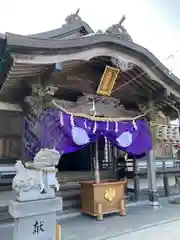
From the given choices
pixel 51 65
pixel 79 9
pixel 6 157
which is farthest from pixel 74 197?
pixel 79 9

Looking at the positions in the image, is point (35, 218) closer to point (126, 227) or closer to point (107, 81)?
point (126, 227)

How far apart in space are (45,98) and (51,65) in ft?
2.69

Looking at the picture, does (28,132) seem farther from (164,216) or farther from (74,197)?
(164,216)

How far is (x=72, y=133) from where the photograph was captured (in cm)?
484

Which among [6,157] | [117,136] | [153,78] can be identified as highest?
[153,78]

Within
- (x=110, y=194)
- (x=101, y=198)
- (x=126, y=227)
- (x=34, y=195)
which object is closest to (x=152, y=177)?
(x=110, y=194)

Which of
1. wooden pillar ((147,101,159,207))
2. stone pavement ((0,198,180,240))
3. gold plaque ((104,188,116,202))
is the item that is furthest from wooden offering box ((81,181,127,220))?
wooden pillar ((147,101,159,207))

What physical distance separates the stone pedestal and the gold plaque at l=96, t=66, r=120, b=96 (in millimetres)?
3085

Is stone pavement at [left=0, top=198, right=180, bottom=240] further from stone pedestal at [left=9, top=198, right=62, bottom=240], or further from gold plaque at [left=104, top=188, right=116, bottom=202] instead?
stone pedestal at [left=9, top=198, right=62, bottom=240]

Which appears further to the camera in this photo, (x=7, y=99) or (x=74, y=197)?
(x=74, y=197)

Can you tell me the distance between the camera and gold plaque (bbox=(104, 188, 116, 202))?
5.43m

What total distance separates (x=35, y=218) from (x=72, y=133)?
201 centimetres

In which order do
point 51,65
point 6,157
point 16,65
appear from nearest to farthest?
point 16,65 < point 51,65 < point 6,157

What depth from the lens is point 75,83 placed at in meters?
5.64
